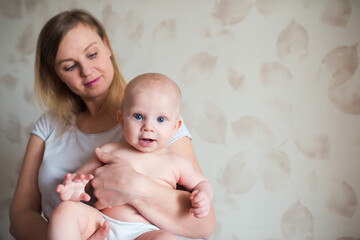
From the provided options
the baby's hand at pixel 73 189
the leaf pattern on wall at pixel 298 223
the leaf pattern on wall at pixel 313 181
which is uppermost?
the baby's hand at pixel 73 189

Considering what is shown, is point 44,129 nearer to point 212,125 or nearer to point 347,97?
point 212,125

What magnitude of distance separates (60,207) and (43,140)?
71cm

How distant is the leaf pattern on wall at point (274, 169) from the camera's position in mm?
2133

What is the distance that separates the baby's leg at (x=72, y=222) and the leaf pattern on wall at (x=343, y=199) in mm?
1694

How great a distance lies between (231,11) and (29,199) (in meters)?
1.70

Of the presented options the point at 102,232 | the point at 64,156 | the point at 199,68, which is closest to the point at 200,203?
the point at 102,232

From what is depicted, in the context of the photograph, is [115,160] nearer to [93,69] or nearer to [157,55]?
[93,69]

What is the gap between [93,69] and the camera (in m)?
1.37

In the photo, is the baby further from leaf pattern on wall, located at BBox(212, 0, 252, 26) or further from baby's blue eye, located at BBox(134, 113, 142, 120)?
leaf pattern on wall, located at BBox(212, 0, 252, 26)

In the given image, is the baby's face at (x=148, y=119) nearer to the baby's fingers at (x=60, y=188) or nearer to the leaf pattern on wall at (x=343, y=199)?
the baby's fingers at (x=60, y=188)

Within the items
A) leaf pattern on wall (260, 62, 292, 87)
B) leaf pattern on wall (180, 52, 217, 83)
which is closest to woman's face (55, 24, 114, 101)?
leaf pattern on wall (180, 52, 217, 83)

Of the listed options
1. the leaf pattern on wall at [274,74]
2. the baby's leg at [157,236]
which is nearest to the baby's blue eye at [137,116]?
the baby's leg at [157,236]

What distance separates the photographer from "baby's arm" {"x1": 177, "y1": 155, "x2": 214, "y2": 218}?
38.8 inches

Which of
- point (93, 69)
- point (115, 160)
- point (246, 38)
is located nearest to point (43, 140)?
point (93, 69)
